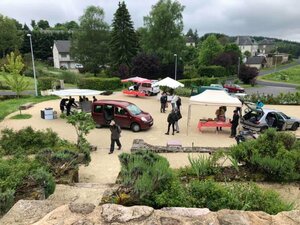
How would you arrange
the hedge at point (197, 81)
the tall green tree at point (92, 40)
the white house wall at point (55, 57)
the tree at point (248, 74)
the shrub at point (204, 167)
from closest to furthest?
the shrub at point (204, 167), the hedge at point (197, 81), the tree at point (248, 74), the tall green tree at point (92, 40), the white house wall at point (55, 57)

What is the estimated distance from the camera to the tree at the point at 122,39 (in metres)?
45.3

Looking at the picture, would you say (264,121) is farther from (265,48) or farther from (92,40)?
(265,48)

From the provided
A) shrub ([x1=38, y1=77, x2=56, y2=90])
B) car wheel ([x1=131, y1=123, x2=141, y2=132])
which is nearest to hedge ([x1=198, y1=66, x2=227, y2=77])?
shrub ([x1=38, y1=77, x2=56, y2=90])

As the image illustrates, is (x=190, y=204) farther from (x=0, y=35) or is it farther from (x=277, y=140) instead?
(x=0, y=35)

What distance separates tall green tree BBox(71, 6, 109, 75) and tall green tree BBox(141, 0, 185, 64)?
8287mm

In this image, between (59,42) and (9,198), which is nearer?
(9,198)

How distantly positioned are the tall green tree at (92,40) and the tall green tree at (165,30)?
8.29 metres

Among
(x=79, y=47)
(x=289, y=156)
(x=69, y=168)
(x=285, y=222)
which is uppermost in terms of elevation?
(x=79, y=47)

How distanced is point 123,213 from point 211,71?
5391 cm

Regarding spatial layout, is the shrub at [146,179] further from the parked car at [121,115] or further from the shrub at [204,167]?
the parked car at [121,115]

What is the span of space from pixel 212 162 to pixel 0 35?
69.2 metres

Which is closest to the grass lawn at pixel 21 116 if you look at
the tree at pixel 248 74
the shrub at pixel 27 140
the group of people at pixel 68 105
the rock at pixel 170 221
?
the group of people at pixel 68 105

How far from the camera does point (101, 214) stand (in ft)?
10.9

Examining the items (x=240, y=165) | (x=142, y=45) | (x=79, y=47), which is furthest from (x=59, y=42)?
(x=240, y=165)
